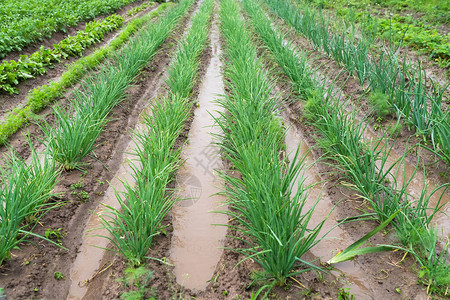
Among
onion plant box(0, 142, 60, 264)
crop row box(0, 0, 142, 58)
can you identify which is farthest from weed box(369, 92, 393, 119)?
crop row box(0, 0, 142, 58)

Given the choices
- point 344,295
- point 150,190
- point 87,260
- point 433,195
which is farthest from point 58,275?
point 433,195

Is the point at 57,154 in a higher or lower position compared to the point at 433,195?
higher

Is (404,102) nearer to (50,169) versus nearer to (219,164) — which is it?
(219,164)

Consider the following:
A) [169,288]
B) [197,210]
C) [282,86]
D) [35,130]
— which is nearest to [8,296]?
[169,288]

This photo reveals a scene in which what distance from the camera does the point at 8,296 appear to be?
2033 mm

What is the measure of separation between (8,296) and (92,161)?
61.0 inches

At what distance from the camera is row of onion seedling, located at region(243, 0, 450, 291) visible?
6.92ft

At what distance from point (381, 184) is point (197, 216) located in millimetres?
1489

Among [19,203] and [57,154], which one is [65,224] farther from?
[57,154]

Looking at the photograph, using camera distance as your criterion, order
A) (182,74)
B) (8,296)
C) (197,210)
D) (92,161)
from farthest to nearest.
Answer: (182,74), (92,161), (197,210), (8,296)

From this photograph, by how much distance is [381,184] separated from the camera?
8.54ft

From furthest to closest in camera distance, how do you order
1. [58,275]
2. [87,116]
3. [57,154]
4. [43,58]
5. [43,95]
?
[43,58]
[43,95]
[87,116]
[57,154]
[58,275]

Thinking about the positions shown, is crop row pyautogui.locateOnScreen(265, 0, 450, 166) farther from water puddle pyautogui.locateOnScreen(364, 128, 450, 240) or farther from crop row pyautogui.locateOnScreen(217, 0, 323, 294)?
crop row pyautogui.locateOnScreen(217, 0, 323, 294)

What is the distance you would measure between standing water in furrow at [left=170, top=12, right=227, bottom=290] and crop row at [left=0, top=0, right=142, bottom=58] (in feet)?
13.7
